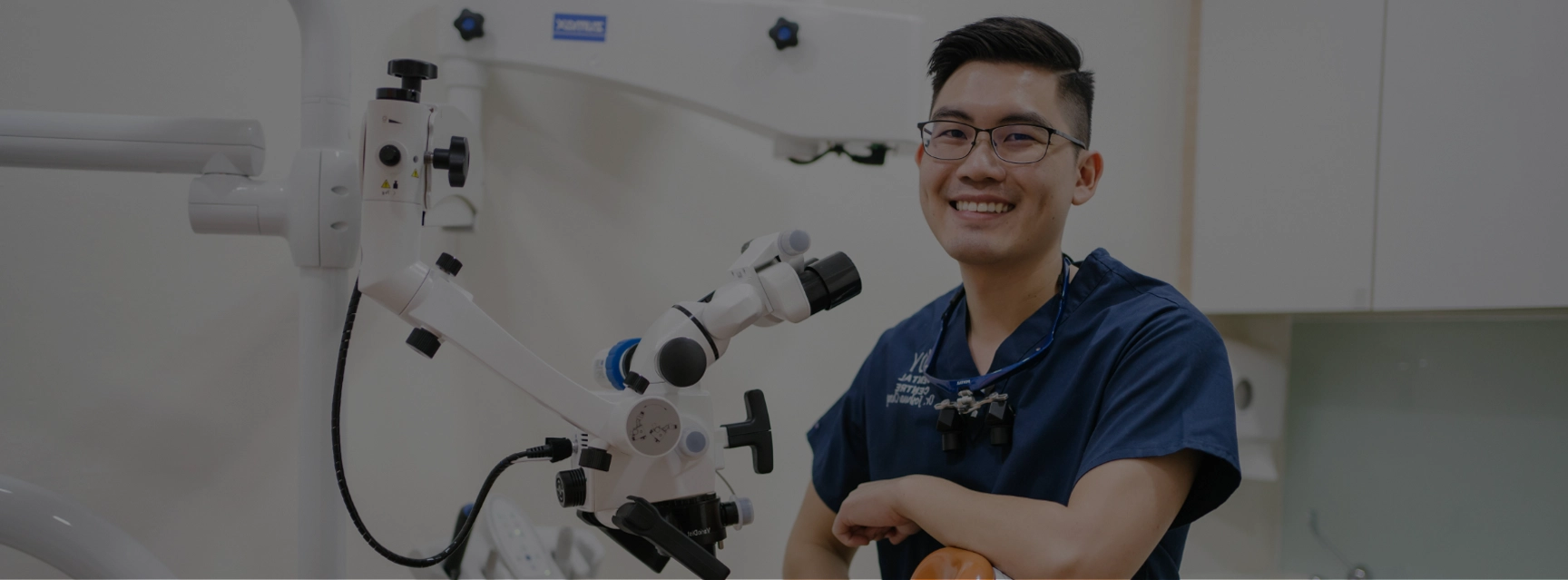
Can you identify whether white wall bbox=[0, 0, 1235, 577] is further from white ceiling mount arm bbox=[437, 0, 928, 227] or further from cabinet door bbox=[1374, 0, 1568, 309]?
cabinet door bbox=[1374, 0, 1568, 309]

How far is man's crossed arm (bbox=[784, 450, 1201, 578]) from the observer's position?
1.03 metres

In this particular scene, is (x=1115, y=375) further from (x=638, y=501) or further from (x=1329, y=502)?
(x=1329, y=502)

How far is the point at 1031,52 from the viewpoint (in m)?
1.26

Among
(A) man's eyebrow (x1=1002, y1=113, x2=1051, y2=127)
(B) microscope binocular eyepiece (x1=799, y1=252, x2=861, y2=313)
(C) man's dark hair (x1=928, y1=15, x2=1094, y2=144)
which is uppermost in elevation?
(C) man's dark hair (x1=928, y1=15, x2=1094, y2=144)

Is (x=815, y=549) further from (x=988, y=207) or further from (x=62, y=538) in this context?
(x=62, y=538)

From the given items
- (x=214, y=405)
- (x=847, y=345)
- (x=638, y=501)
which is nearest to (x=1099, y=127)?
(x=847, y=345)

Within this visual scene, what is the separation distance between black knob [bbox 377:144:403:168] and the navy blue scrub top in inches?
31.5

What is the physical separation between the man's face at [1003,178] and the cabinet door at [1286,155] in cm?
89

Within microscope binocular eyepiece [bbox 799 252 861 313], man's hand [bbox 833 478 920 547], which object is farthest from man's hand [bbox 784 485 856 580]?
microscope binocular eyepiece [bbox 799 252 861 313]

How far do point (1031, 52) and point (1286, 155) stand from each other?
3.26 feet

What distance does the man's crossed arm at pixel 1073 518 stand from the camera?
1029 millimetres

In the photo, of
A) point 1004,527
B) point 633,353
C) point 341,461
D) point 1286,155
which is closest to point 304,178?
point 341,461

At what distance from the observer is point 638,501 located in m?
0.96

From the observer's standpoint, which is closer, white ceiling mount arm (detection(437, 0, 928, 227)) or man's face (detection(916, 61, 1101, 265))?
man's face (detection(916, 61, 1101, 265))
